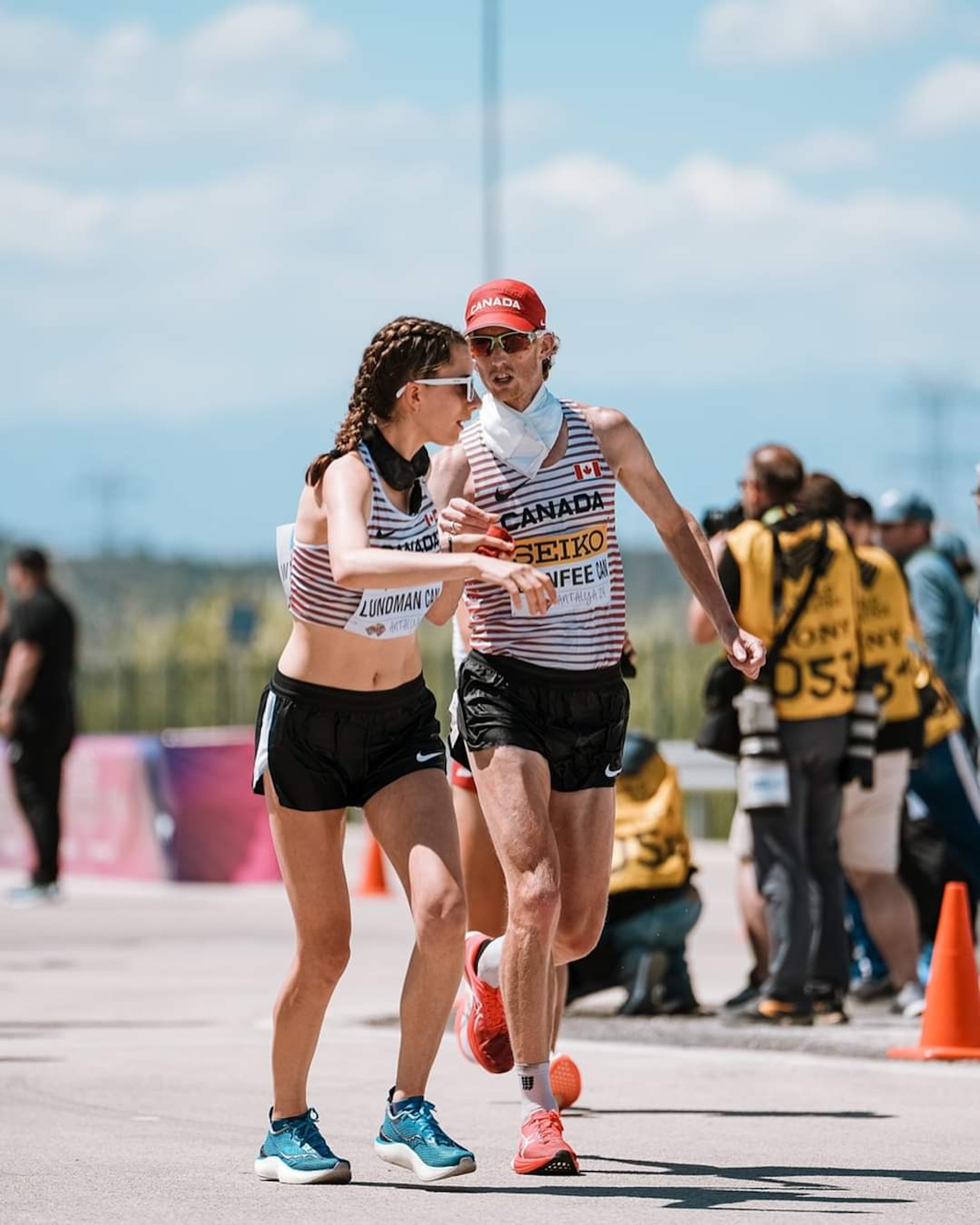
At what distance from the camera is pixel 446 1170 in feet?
20.8

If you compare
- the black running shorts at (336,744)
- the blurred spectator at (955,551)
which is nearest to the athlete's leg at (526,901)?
the black running shorts at (336,744)

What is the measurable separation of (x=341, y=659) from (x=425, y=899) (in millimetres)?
649

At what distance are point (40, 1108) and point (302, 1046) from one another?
1677 mm

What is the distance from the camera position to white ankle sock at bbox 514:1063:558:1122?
6.52 m

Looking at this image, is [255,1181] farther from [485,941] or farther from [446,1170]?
[485,941]

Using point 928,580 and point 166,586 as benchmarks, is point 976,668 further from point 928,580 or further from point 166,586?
point 166,586

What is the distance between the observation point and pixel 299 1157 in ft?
21.0

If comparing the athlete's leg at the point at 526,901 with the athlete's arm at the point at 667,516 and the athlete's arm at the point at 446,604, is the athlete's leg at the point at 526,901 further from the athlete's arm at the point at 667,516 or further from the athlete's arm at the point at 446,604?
the athlete's arm at the point at 667,516

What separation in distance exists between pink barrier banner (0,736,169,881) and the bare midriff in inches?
473

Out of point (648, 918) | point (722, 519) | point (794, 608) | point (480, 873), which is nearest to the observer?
point (480, 873)

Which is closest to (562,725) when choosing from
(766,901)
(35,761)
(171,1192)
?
(171,1192)

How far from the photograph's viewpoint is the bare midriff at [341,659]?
20.9 ft

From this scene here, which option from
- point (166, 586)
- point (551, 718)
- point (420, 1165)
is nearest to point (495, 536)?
point (551, 718)

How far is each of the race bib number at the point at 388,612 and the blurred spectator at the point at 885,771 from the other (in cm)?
431
